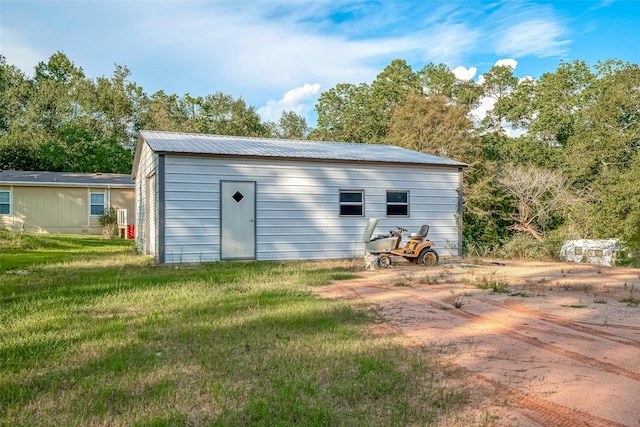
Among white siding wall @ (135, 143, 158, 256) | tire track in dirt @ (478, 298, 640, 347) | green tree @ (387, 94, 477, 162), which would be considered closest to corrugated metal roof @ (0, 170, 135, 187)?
white siding wall @ (135, 143, 158, 256)

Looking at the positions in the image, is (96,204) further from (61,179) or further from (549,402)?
(549,402)

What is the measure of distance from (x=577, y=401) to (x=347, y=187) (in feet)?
32.1

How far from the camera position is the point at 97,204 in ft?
70.8

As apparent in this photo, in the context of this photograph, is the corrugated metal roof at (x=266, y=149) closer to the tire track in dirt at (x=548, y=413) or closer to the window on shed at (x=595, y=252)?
the window on shed at (x=595, y=252)

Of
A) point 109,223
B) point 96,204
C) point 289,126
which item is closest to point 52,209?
point 96,204

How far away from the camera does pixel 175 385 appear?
3.12 metres

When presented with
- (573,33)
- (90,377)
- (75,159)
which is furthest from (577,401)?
(75,159)

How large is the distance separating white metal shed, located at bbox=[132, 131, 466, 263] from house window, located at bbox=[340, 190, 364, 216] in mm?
27

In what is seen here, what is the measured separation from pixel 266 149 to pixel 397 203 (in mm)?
3875

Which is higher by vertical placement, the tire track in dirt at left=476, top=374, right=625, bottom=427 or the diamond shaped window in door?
the diamond shaped window in door

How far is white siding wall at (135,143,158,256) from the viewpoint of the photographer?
1173cm

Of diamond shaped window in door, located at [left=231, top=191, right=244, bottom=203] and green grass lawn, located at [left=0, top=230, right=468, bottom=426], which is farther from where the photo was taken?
diamond shaped window in door, located at [left=231, top=191, right=244, bottom=203]

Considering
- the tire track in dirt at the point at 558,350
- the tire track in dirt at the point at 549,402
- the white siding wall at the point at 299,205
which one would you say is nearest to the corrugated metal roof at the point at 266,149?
the white siding wall at the point at 299,205

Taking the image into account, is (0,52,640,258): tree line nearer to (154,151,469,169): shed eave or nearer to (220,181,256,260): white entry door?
(154,151,469,169): shed eave
